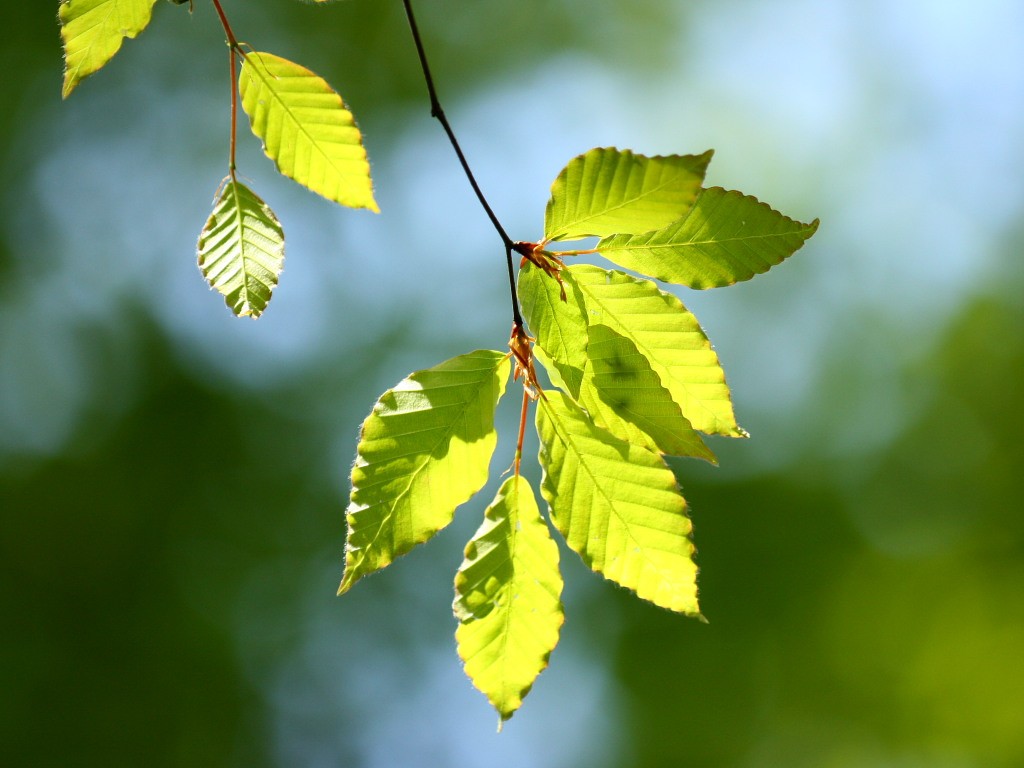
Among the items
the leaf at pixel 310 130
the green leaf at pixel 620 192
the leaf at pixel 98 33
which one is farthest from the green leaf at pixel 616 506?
the leaf at pixel 98 33

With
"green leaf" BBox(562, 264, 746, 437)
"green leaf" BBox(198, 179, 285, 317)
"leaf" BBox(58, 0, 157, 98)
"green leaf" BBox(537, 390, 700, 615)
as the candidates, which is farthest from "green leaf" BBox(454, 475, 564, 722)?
"leaf" BBox(58, 0, 157, 98)

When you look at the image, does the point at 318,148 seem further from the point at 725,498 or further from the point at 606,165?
the point at 725,498

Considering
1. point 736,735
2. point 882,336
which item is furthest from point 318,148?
point 882,336

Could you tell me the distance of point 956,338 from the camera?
24.7 ft

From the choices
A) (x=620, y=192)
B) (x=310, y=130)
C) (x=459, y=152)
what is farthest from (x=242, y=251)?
(x=620, y=192)

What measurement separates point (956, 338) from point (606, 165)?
25.9ft

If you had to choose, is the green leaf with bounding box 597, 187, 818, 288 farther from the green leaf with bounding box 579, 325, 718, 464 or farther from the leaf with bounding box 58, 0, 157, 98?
the leaf with bounding box 58, 0, 157, 98

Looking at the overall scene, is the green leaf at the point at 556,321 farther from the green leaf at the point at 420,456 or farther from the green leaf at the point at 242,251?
the green leaf at the point at 242,251

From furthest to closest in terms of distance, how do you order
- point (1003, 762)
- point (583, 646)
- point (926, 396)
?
point (926, 396)
point (583, 646)
point (1003, 762)

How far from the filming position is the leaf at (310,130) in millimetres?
712

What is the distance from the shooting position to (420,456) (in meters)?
0.67

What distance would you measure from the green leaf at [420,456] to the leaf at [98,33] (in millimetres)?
369

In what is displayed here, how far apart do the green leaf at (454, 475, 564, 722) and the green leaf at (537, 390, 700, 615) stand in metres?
0.03

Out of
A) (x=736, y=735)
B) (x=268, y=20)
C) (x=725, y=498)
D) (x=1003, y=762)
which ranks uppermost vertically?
(x=268, y=20)
